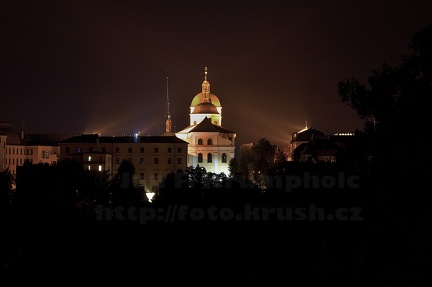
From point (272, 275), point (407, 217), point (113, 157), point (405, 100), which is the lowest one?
point (272, 275)

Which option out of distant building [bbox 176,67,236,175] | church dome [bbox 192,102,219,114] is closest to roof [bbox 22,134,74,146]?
distant building [bbox 176,67,236,175]

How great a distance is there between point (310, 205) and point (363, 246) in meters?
8.15

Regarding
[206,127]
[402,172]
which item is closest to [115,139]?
[206,127]

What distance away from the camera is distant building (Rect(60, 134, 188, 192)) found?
9462 cm

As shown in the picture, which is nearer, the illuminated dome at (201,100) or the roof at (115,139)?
the roof at (115,139)

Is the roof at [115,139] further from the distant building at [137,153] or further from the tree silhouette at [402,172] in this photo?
the tree silhouette at [402,172]

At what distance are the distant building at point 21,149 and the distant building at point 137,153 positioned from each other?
15.1 metres

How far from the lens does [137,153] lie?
323ft

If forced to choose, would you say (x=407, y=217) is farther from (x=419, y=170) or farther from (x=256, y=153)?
(x=256, y=153)

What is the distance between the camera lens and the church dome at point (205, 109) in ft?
421

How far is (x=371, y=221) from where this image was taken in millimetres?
20844

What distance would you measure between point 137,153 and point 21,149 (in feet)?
80.2

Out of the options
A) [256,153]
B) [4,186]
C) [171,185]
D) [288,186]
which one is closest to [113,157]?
[256,153]

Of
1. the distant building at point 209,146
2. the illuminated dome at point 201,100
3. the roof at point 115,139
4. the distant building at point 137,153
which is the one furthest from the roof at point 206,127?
the illuminated dome at point 201,100
